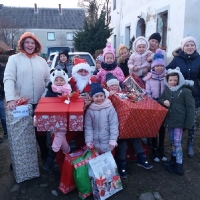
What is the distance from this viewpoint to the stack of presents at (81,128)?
2.62 meters

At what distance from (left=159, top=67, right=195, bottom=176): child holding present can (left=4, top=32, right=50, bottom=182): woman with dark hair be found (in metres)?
1.81

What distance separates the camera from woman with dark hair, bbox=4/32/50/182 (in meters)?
2.96

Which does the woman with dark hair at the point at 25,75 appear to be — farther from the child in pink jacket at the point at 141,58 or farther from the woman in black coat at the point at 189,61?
the woman in black coat at the point at 189,61

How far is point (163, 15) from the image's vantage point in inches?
348

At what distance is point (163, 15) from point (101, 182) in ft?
26.0

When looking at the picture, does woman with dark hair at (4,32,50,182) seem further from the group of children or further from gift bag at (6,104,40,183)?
the group of children

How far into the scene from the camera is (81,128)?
2.71 meters

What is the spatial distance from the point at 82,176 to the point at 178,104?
5.39 ft

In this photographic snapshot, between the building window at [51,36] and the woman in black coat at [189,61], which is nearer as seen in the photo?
the woman in black coat at [189,61]

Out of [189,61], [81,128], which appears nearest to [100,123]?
[81,128]

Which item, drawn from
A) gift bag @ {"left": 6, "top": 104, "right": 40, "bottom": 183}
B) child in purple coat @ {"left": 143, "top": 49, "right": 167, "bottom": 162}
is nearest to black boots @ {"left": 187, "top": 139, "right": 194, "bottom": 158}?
child in purple coat @ {"left": 143, "top": 49, "right": 167, "bottom": 162}

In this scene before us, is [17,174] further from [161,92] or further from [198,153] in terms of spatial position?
[198,153]

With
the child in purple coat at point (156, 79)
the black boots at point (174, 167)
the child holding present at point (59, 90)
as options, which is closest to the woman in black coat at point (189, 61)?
the child in purple coat at point (156, 79)

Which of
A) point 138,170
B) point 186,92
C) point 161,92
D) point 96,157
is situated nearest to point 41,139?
point 96,157
